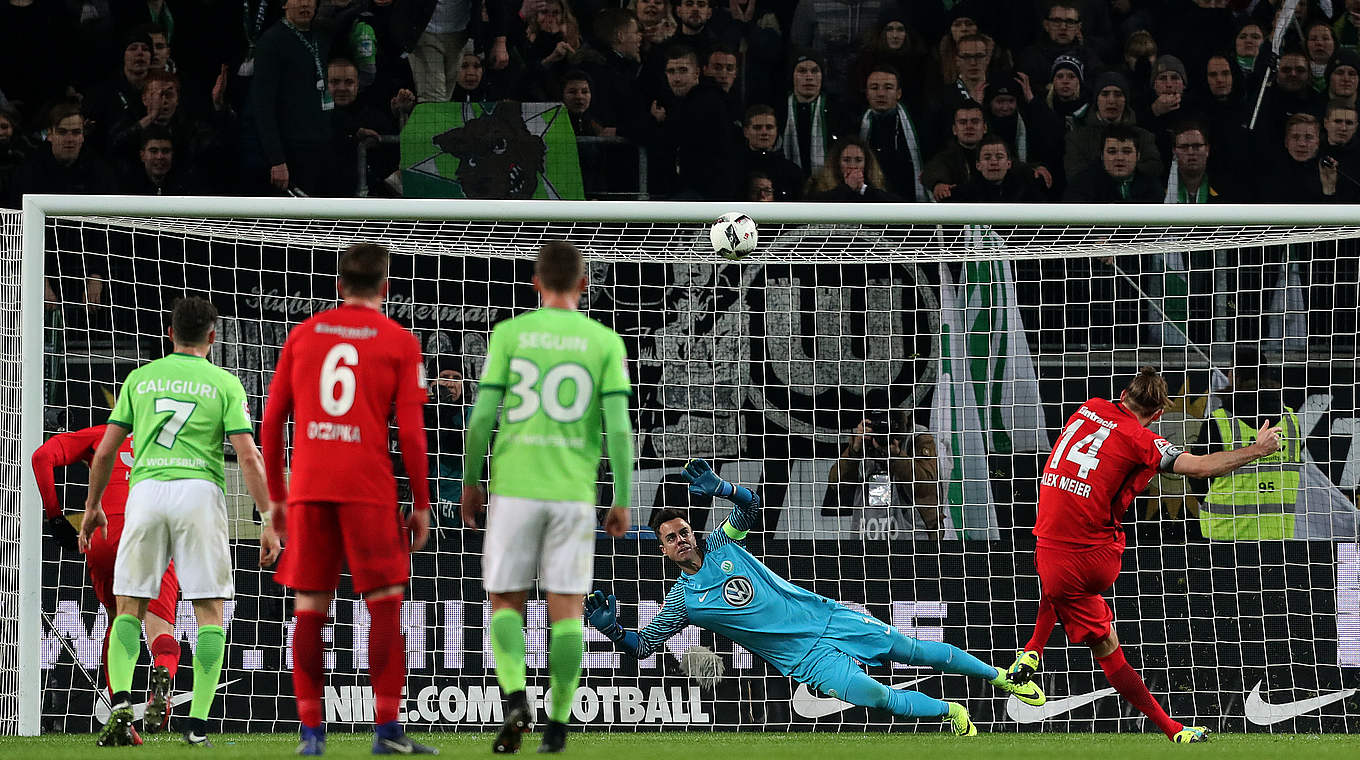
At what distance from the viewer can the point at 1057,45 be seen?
471 inches

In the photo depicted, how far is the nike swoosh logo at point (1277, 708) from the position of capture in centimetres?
905

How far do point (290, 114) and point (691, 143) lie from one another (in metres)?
2.80

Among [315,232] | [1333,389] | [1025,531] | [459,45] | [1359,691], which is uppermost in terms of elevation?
[459,45]

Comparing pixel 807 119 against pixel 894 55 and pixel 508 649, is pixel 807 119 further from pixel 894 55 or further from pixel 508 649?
pixel 508 649

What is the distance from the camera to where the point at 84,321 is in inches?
363

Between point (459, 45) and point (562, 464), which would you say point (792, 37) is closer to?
point (459, 45)

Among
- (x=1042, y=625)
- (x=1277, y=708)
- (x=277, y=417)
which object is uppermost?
(x=277, y=417)

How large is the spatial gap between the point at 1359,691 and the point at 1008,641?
77.5 inches

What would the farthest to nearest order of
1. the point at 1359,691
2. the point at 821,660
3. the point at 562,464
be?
the point at 1359,691 < the point at 821,660 < the point at 562,464

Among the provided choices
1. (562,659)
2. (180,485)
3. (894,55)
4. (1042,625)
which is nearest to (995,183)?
(894,55)

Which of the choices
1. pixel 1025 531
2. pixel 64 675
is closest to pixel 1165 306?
pixel 1025 531

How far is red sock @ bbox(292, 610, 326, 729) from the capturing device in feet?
16.7

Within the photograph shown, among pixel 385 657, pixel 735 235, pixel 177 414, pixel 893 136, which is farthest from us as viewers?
pixel 893 136

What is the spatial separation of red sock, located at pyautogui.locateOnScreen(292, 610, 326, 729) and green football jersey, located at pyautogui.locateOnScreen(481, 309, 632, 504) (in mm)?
722
